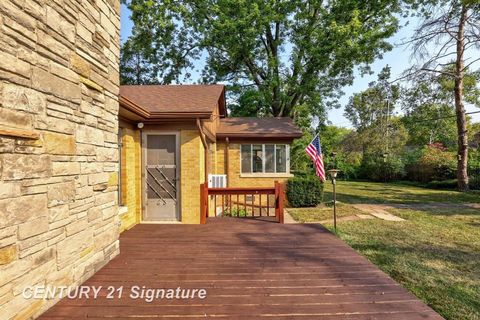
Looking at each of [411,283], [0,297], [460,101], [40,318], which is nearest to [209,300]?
[40,318]

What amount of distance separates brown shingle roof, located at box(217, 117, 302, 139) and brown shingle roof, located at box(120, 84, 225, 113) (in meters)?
2.80

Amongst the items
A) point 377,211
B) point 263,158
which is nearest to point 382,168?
point 377,211

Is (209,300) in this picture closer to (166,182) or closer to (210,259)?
(210,259)

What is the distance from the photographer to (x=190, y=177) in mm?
6074

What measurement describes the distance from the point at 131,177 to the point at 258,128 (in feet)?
23.2

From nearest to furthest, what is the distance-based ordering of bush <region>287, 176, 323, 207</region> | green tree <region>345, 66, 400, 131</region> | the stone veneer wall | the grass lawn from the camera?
1. the stone veneer wall
2. the grass lawn
3. bush <region>287, 176, 323, 207</region>
4. green tree <region>345, 66, 400, 131</region>

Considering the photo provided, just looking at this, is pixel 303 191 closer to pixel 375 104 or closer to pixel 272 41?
pixel 272 41

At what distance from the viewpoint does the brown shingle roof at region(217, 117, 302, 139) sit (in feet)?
36.2

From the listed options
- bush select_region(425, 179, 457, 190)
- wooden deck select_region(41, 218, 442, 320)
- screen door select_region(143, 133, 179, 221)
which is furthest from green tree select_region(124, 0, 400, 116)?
wooden deck select_region(41, 218, 442, 320)

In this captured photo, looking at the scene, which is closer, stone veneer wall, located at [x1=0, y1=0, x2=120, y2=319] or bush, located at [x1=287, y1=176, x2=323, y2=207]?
stone veneer wall, located at [x1=0, y1=0, x2=120, y2=319]

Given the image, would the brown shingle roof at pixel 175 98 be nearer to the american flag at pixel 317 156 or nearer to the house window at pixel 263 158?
the american flag at pixel 317 156

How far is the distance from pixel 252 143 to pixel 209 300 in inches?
359

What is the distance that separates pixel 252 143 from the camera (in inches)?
448

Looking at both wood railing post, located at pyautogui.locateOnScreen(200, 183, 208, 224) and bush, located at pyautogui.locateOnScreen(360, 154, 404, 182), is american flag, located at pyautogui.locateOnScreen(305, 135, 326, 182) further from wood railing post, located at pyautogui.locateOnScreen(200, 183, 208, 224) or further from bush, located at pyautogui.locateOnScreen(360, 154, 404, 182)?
bush, located at pyautogui.locateOnScreen(360, 154, 404, 182)
